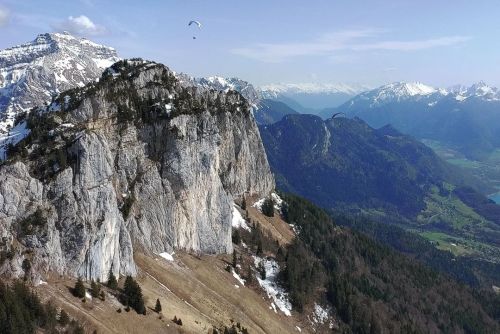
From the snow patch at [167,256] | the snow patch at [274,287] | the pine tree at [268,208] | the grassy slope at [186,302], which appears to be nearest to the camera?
the grassy slope at [186,302]

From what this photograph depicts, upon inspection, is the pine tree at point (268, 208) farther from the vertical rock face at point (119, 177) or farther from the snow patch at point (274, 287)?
the snow patch at point (274, 287)

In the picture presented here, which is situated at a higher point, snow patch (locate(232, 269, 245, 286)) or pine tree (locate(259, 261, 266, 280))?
snow patch (locate(232, 269, 245, 286))

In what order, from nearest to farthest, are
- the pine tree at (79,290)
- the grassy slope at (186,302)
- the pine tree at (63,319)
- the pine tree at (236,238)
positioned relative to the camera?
the pine tree at (63,319) < the grassy slope at (186,302) < the pine tree at (79,290) < the pine tree at (236,238)

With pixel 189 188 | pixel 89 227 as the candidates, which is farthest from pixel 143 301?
pixel 189 188

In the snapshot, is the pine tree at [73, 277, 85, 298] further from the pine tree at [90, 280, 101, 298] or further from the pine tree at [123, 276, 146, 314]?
the pine tree at [123, 276, 146, 314]

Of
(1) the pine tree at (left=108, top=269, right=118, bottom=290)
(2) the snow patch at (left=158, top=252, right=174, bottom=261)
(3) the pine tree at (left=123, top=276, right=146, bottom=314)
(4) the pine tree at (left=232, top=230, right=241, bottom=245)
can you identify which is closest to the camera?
(3) the pine tree at (left=123, top=276, right=146, bottom=314)

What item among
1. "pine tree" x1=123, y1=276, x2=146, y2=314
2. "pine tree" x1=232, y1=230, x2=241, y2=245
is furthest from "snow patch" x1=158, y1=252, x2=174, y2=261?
"pine tree" x1=232, y1=230, x2=241, y2=245

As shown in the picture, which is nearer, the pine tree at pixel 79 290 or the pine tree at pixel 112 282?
the pine tree at pixel 79 290

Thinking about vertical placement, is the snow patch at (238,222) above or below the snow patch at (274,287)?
above

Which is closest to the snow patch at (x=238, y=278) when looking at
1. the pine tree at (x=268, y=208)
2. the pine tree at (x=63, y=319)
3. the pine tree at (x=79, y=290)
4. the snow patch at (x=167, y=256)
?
the snow patch at (x=167, y=256)
